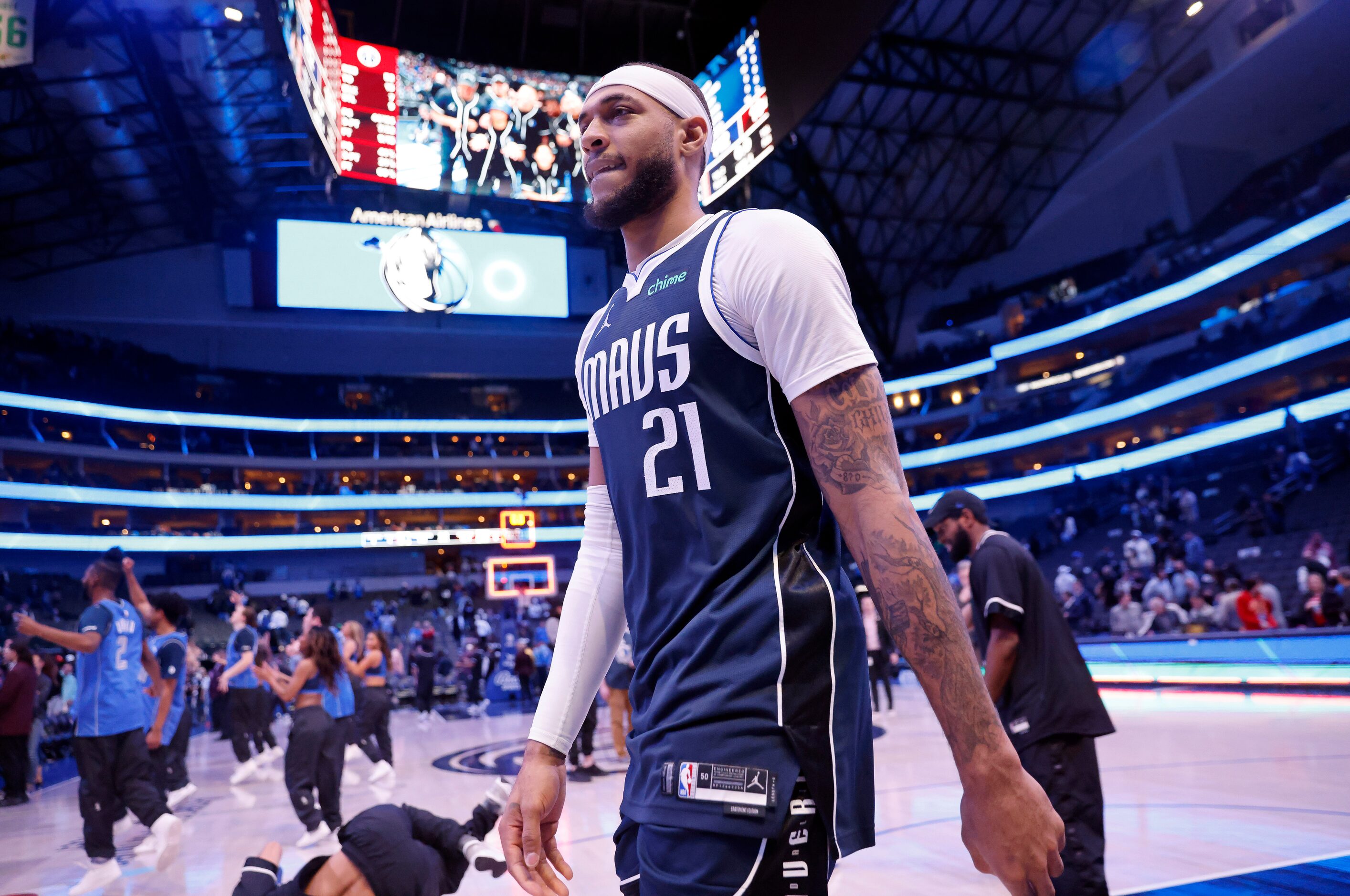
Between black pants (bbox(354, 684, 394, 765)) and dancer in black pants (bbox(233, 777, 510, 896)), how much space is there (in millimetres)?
5324

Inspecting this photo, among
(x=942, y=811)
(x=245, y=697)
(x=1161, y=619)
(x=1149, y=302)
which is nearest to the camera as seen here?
(x=942, y=811)

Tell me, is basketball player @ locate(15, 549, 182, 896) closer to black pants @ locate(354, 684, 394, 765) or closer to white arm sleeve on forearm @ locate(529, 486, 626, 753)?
black pants @ locate(354, 684, 394, 765)

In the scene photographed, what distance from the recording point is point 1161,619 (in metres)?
14.5

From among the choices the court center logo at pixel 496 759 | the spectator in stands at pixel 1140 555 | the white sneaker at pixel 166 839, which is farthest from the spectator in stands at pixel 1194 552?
the white sneaker at pixel 166 839

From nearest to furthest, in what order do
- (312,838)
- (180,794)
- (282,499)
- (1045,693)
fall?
(1045,693), (312,838), (180,794), (282,499)

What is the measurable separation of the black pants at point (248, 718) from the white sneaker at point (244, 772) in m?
0.11

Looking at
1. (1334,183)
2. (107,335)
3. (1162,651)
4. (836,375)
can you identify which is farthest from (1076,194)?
(107,335)

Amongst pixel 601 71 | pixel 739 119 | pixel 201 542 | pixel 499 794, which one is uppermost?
pixel 601 71

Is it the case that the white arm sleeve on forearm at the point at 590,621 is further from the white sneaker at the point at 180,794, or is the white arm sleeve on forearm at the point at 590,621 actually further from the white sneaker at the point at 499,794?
the white sneaker at the point at 180,794

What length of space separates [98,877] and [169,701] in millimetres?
1856

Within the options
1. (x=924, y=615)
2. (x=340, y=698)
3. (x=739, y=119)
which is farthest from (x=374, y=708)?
(x=924, y=615)

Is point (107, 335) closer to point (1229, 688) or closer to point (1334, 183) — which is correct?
point (1229, 688)

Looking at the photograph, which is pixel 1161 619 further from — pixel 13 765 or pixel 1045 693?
pixel 13 765

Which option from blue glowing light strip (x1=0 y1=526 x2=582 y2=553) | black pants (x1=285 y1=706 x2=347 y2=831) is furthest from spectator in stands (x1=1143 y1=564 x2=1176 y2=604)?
blue glowing light strip (x1=0 y1=526 x2=582 y2=553)
